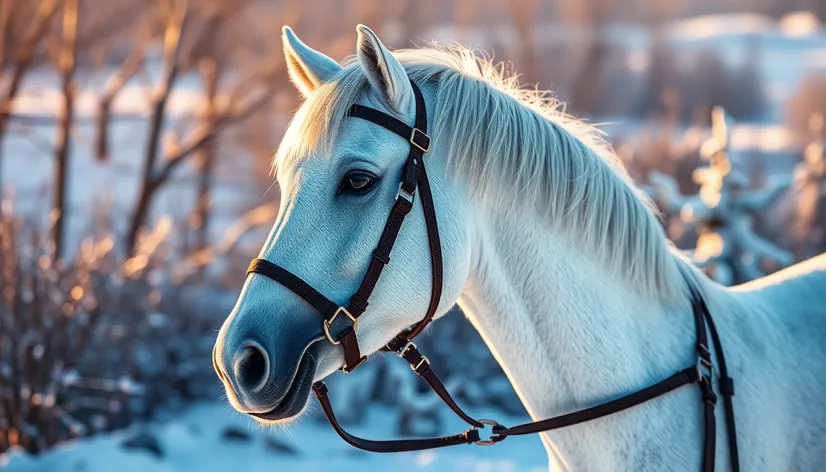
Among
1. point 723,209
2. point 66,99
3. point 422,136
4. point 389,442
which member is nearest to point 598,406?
point 389,442

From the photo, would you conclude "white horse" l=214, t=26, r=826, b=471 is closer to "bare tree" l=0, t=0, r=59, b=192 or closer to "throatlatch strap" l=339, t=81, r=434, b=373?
"throatlatch strap" l=339, t=81, r=434, b=373

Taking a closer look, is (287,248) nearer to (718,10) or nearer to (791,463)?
(791,463)

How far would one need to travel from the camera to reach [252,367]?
5.16 ft

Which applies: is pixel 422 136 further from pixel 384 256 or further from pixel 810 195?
pixel 810 195

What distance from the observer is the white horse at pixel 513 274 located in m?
1.63

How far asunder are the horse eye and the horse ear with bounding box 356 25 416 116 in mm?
174

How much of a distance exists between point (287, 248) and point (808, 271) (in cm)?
168

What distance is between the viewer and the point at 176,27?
7246 mm

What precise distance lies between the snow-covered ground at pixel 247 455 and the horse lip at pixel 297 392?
2730 mm

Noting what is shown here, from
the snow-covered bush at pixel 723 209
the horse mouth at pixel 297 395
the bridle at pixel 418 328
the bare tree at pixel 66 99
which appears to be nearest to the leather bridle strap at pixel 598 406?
the bridle at pixel 418 328

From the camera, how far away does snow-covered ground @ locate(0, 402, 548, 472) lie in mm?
4184

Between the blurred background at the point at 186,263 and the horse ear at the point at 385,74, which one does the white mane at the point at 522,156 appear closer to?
the horse ear at the point at 385,74

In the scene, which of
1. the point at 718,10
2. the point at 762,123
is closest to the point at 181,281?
the point at 762,123

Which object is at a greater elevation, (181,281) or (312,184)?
(312,184)
